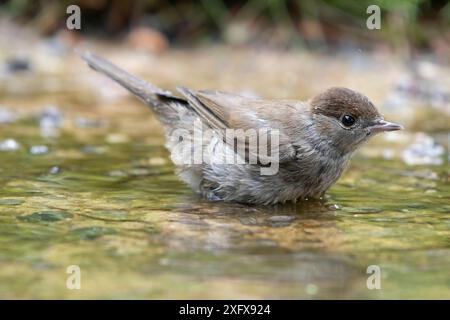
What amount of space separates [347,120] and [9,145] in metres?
3.13

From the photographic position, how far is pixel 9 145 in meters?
7.20

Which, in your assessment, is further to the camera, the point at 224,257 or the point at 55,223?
the point at 55,223

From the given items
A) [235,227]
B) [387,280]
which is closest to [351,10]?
[235,227]

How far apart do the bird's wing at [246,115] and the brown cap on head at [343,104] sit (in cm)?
23

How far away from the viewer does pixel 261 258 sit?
170 inches

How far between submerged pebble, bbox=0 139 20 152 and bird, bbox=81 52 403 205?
1625 millimetres

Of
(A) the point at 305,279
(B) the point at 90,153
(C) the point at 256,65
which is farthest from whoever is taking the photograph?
(C) the point at 256,65

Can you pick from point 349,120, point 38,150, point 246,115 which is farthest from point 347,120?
point 38,150

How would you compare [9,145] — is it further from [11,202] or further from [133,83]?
[11,202]

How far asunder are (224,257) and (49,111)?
4708 mm

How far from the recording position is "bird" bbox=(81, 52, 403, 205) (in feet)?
19.0
